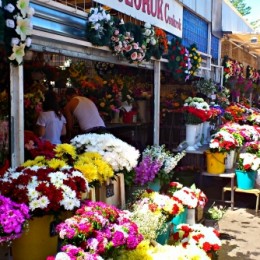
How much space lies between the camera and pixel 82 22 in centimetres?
436

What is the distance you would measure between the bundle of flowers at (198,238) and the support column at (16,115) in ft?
5.08

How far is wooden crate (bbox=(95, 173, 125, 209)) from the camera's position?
11.8ft

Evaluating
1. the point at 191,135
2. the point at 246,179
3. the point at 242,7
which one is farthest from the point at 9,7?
the point at 242,7

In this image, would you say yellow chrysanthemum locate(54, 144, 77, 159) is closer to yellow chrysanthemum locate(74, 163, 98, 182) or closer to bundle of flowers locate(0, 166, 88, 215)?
yellow chrysanthemum locate(74, 163, 98, 182)

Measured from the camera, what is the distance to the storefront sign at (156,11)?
4973 millimetres

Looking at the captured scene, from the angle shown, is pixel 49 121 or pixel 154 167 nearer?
pixel 154 167

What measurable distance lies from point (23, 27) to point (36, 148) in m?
1.10

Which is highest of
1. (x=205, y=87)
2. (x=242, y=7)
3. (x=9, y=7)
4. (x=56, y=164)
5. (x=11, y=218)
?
(x=242, y=7)

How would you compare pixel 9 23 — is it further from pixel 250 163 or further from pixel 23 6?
pixel 250 163

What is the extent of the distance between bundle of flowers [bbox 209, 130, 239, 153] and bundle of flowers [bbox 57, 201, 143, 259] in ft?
12.7

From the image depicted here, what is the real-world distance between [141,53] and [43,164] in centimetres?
254

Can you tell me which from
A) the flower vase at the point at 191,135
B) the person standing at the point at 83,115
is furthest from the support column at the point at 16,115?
the flower vase at the point at 191,135

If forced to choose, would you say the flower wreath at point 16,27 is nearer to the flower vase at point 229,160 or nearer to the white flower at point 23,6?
the white flower at point 23,6

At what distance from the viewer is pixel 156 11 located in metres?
5.93
